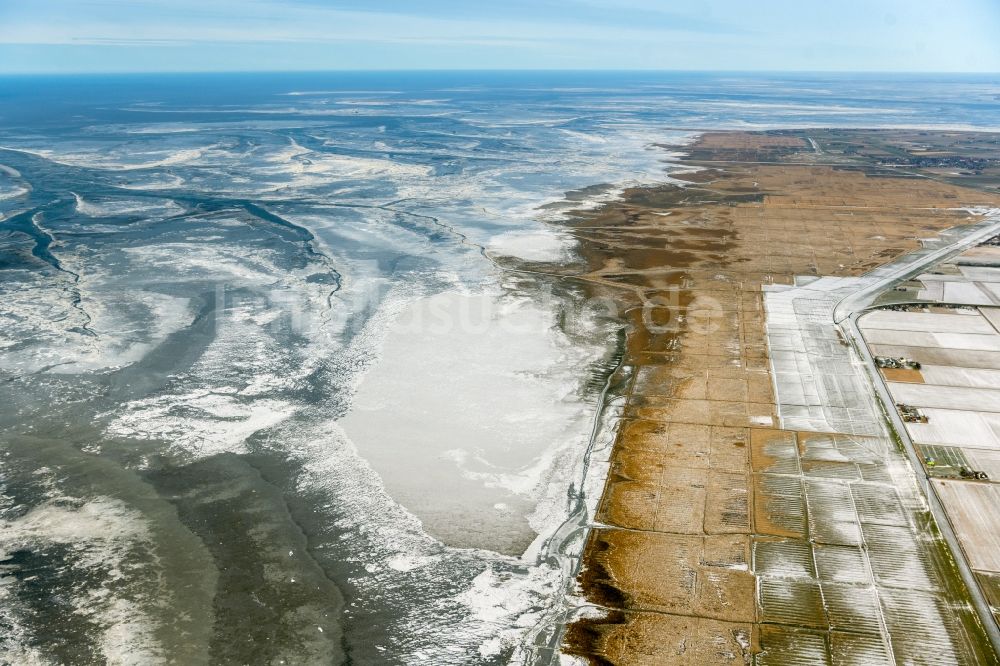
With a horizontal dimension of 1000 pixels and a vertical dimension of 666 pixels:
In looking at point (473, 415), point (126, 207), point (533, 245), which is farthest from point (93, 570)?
point (126, 207)

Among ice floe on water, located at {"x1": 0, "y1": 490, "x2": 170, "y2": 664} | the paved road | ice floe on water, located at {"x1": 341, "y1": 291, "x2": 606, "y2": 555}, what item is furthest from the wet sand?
ice floe on water, located at {"x1": 0, "y1": 490, "x2": 170, "y2": 664}

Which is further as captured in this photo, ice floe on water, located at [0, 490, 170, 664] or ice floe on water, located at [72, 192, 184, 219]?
ice floe on water, located at [72, 192, 184, 219]

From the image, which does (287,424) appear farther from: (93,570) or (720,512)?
(720,512)

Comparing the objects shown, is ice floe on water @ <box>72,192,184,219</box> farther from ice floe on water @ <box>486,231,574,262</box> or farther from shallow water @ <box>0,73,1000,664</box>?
ice floe on water @ <box>486,231,574,262</box>

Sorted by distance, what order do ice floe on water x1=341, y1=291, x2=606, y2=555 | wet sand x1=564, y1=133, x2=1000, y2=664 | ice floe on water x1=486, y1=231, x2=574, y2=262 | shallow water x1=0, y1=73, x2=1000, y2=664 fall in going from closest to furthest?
wet sand x1=564, y1=133, x2=1000, y2=664 < shallow water x1=0, y1=73, x2=1000, y2=664 < ice floe on water x1=341, y1=291, x2=606, y2=555 < ice floe on water x1=486, y1=231, x2=574, y2=262

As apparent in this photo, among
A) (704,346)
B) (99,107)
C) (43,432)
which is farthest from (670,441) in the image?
(99,107)
